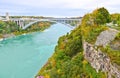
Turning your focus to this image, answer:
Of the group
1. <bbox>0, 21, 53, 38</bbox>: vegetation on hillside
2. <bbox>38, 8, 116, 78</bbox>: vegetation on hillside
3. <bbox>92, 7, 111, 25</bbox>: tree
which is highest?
<bbox>92, 7, 111, 25</bbox>: tree

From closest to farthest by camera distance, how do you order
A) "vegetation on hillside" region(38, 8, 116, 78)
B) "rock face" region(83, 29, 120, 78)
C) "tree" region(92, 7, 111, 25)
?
"rock face" region(83, 29, 120, 78) < "vegetation on hillside" region(38, 8, 116, 78) < "tree" region(92, 7, 111, 25)

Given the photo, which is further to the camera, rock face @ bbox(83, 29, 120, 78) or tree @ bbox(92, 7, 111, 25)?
tree @ bbox(92, 7, 111, 25)

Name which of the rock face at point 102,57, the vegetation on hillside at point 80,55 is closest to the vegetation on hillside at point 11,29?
the vegetation on hillside at point 80,55

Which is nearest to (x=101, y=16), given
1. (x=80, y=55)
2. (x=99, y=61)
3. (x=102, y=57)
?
(x=80, y=55)

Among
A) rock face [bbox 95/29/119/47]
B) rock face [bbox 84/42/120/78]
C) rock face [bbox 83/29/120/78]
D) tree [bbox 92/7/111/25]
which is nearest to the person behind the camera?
rock face [bbox 84/42/120/78]

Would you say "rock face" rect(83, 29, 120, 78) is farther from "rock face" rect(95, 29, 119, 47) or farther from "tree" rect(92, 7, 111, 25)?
"tree" rect(92, 7, 111, 25)

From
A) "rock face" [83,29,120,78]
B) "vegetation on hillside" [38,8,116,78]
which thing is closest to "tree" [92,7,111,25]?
"vegetation on hillside" [38,8,116,78]

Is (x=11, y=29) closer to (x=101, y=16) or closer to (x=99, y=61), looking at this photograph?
(x=101, y=16)
